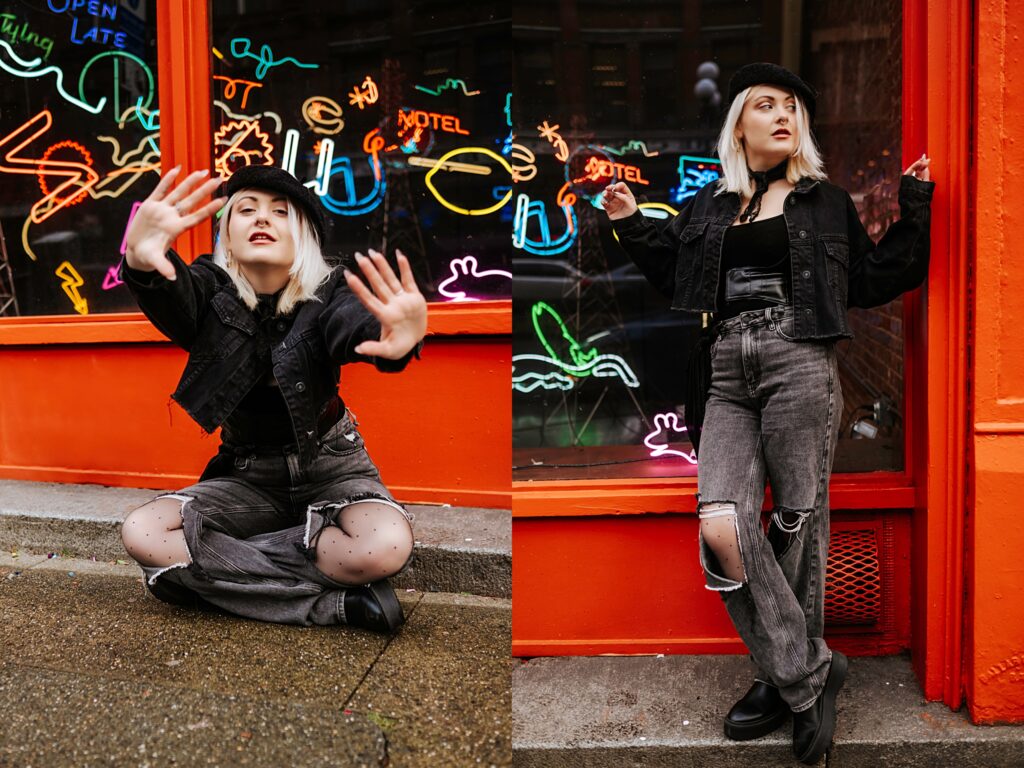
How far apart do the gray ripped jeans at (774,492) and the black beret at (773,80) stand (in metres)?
0.77

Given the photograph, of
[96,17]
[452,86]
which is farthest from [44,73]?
[452,86]

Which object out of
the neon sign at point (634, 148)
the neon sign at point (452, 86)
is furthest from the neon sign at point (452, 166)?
the neon sign at point (634, 148)

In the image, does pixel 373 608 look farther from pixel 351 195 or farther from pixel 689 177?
pixel 689 177

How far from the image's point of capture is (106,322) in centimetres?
423

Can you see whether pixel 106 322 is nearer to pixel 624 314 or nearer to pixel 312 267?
pixel 312 267

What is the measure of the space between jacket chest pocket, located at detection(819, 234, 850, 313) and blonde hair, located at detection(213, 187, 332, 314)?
1.76 metres

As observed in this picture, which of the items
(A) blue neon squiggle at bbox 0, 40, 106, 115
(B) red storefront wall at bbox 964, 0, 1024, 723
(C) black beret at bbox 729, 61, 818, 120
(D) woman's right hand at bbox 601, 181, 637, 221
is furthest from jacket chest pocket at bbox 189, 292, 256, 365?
(B) red storefront wall at bbox 964, 0, 1024, 723


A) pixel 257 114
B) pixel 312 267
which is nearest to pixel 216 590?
pixel 312 267

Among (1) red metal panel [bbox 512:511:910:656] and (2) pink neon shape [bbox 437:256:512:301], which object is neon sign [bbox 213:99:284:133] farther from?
(1) red metal panel [bbox 512:511:910:656]

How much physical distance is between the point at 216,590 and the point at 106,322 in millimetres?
1924

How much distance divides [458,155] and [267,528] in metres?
2.03

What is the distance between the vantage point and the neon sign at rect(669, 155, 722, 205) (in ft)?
12.9

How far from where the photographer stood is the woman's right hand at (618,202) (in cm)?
299

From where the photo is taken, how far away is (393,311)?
8.14 feet
